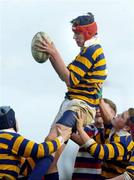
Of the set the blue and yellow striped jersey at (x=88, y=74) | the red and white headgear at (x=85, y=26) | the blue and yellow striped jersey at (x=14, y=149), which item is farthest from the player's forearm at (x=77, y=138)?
the red and white headgear at (x=85, y=26)

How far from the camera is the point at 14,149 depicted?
8797 millimetres

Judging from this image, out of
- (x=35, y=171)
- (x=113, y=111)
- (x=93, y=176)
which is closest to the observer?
(x=35, y=171)

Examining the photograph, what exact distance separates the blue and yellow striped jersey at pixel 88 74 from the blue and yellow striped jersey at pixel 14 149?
949 millimetres

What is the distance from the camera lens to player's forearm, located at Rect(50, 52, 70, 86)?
30.4ft

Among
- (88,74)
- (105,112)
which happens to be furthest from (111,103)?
(88,74)

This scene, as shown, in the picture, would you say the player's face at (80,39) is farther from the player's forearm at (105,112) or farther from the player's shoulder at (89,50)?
the player's forearm at (105,112)

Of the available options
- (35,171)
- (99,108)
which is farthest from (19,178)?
(99,108)

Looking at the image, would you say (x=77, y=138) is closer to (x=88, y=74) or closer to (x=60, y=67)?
(x=88, y=74)

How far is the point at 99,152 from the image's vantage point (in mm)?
9344

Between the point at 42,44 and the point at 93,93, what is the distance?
3.37 ft

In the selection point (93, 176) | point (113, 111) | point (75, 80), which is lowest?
point (93, 176)

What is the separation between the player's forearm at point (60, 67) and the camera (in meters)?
9.26

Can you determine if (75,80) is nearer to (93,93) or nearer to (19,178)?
(93,93)

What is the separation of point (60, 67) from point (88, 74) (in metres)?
0.43
